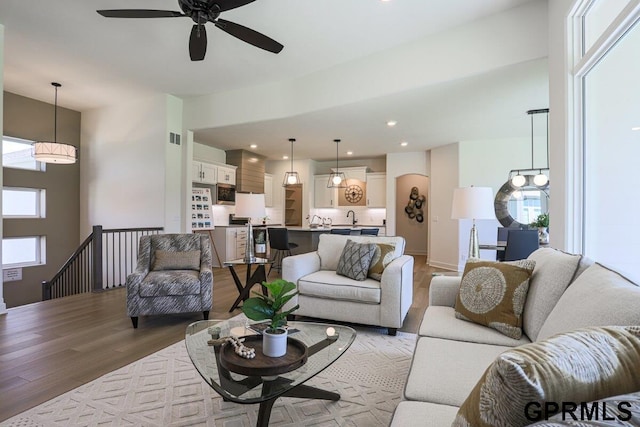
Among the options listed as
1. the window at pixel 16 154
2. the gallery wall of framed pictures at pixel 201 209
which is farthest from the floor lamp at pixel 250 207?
the window at pixel 16 154

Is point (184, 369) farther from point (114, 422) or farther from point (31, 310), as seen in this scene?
point (31, 310)

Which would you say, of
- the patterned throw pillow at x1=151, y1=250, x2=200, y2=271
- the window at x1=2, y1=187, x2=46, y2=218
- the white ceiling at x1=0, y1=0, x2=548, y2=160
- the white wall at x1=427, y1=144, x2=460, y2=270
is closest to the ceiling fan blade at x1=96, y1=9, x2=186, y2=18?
the white ceiling at x1=0, y1=0, x2=548, y2=160

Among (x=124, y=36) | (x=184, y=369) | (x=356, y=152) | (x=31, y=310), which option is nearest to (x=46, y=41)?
(x=124, y=36)

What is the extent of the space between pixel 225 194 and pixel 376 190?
12.6 ft

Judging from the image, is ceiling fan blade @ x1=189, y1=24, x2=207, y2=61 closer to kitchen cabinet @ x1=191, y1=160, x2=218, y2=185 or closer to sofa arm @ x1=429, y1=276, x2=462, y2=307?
sofa arm @ x1=429, y1=276, x2=462, y2=307

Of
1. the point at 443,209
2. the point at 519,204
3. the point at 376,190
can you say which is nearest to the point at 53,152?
the point at 376,190

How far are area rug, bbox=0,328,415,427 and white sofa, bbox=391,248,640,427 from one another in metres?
0.55

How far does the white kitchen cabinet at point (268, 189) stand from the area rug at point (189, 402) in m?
6.71

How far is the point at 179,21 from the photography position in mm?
3465

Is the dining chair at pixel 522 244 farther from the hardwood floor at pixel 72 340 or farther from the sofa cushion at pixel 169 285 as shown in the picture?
the sofa cushion at pixel 169 285

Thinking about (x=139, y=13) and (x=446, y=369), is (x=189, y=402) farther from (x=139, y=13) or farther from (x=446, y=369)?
(x=139, y=13)

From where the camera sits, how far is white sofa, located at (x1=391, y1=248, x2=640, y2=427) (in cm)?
107

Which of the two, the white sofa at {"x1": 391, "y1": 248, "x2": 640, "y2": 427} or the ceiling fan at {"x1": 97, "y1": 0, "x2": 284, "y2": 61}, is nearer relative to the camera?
the white sofa at {"x1": 391, "y1": 248, "x2": 640, "y2": 427}

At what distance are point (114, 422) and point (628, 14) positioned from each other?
12.3ft
